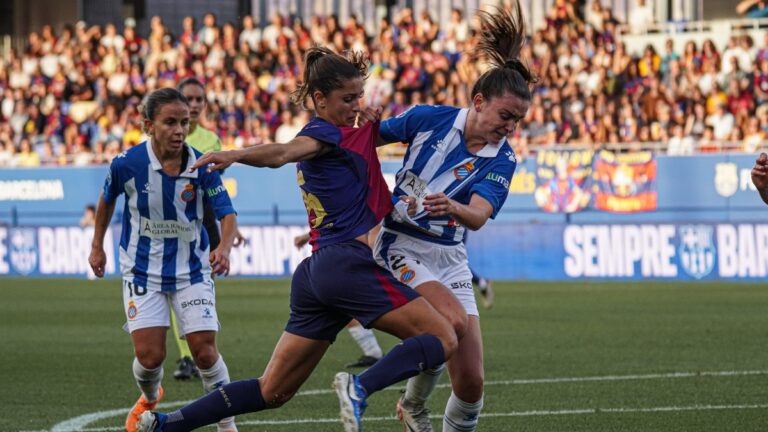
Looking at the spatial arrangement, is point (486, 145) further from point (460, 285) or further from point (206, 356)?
point (206, 356)

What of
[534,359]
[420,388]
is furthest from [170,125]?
[534,359]

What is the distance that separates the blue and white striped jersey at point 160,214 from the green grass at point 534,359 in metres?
1.06

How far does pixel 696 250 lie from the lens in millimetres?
21469

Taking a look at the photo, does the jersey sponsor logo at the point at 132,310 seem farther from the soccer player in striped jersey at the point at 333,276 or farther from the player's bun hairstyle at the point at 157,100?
the soccer player in striped jersey at the point at 333,276

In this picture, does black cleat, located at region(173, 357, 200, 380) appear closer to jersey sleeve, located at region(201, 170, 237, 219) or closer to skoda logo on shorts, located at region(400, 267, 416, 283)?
jersey sleeve, located at region(201, 170, 237, 219)

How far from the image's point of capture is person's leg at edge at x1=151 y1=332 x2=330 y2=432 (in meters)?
6.09

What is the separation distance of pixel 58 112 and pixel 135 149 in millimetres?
23568

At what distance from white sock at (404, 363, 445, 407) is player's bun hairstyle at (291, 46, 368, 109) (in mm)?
1513

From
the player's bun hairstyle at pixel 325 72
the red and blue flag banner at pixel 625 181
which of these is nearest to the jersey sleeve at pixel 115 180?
the player's bun hairstyle at pixel 325 72

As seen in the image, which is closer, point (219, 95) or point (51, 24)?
point (219, 95)

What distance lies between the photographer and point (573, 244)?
74.5ft

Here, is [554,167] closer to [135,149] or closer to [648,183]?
[648,183]

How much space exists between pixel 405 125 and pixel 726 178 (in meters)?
16.3

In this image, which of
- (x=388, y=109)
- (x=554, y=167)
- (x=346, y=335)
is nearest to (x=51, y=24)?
(x=388, y=109)
